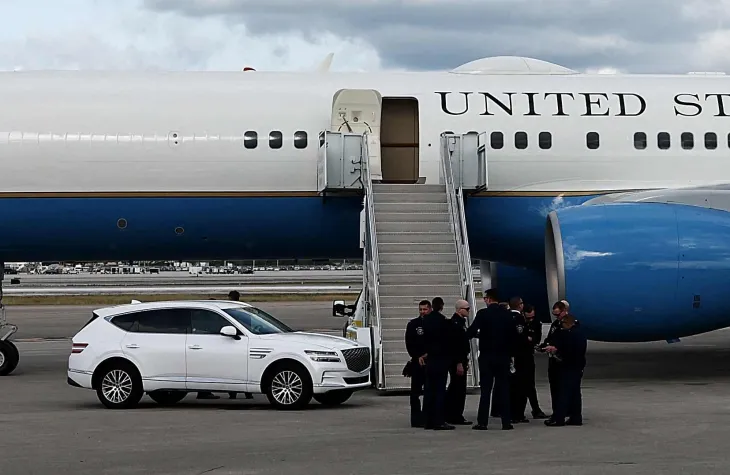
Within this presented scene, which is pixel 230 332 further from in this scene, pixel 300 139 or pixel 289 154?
Answer: pixel 300 139

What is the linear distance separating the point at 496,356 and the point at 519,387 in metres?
0.84

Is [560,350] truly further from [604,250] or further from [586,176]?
[586,176]

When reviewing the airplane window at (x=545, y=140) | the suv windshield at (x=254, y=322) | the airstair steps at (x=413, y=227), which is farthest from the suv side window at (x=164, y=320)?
the airplane window at (x=545, y=140)

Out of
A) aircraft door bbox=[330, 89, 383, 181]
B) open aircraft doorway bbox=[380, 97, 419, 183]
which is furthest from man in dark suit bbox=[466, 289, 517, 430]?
open aircraft doorway bbox=[380, 97, 419, 183]

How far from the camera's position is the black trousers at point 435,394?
12.5 m

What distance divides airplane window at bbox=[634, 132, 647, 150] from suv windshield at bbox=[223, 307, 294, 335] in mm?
7536

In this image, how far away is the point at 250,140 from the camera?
61.8ft

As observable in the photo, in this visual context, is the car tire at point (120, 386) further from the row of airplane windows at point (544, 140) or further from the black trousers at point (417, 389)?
the row of airplane windows at point (544, 140)

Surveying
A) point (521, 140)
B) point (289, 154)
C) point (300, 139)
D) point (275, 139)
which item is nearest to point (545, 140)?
point (521, 140)

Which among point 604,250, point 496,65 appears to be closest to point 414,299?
point 604,250

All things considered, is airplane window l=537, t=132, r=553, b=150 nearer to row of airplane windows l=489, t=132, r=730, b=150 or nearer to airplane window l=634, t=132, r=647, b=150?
row of airplane windows l=489, t=132, r=730, b=150

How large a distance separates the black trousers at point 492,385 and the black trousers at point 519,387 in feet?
1.52

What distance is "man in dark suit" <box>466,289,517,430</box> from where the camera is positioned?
40.9 ft

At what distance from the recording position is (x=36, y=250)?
755 inches
